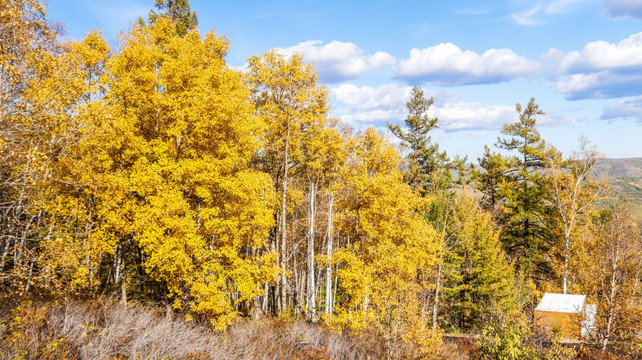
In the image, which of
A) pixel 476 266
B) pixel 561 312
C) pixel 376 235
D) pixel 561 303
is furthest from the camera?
pixel 476 266

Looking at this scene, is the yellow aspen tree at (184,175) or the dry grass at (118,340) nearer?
the dry grass at (118,340)

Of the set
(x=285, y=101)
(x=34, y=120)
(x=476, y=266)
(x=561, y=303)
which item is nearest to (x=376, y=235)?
(x=285, y=101)

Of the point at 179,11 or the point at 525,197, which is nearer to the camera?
the point at 179,11

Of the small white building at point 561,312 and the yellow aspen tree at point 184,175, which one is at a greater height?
the yellow aspen tree at point 184,175

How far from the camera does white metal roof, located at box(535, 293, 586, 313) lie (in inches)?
832

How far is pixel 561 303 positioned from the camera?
21.8 m

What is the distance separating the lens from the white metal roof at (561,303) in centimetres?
2112

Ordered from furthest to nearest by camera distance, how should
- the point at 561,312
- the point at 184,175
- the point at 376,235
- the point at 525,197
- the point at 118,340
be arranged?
the point at 525,197 < the point at 561,312 < the point at 376,235 < the point at 184,175 < the point at 118,340

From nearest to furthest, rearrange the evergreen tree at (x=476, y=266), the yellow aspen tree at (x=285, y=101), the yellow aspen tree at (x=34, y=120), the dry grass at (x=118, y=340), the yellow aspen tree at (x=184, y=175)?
1. the dry grass at (x=118, y=340)
2. the yellow aspen tree at (x=34, y=120)
3. the yellow aspen tree at (x=184, y=175)
4. the yellow aspen tree at (x=285, y=101)
5. the evergreen tree at (x=476, y=266)

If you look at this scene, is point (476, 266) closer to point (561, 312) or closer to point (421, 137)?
point (561, 312)

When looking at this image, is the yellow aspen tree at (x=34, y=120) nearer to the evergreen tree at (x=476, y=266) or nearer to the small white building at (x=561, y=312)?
the evergreen tree at (x=476, y=266)

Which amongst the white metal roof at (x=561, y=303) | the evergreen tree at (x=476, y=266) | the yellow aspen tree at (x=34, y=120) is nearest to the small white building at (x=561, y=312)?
A: the white metal roof at (x=561, y=303)

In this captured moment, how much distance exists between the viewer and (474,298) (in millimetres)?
25672

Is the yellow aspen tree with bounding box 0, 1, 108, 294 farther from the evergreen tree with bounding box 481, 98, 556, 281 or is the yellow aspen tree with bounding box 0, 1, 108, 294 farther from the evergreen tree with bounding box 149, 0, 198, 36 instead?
the evergreen tree with bounding box 481, 98, 556, 281
